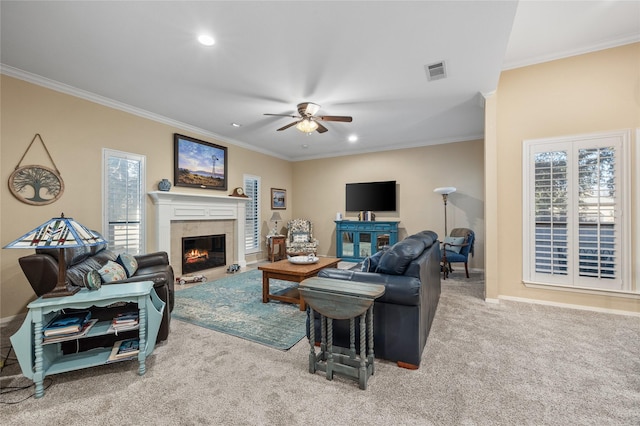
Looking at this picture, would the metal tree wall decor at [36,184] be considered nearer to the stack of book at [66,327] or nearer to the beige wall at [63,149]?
the beige wall at [63,149]

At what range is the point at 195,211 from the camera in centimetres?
515

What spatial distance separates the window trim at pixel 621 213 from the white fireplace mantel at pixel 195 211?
200 inches

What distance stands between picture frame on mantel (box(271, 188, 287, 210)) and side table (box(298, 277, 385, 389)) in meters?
5.31

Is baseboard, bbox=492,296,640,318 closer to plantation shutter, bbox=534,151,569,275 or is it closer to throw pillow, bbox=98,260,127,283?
plantation shutter, bbox=534,151,569,275

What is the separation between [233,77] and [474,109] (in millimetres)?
3579

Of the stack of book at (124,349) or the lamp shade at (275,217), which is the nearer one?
the stack of book at (124,349)

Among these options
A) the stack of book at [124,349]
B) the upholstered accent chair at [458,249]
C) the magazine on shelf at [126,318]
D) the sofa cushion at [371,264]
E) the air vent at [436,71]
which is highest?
the air vent at [436,71]

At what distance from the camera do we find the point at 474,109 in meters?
4.26

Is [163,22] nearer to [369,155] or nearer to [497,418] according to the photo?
[497,418]

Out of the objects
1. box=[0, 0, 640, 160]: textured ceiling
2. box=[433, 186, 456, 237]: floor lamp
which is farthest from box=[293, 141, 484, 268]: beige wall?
box=[0, 0, 640, 160]: textured ceiling

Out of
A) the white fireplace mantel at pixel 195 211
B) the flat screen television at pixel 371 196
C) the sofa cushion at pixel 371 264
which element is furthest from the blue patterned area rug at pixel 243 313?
the flat screen television at pixel 371 196

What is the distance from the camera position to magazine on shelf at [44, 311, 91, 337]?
1.86 metres

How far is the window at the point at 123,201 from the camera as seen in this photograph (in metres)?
3.93

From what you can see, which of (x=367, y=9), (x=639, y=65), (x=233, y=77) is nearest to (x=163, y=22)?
(x=233, y=77)
